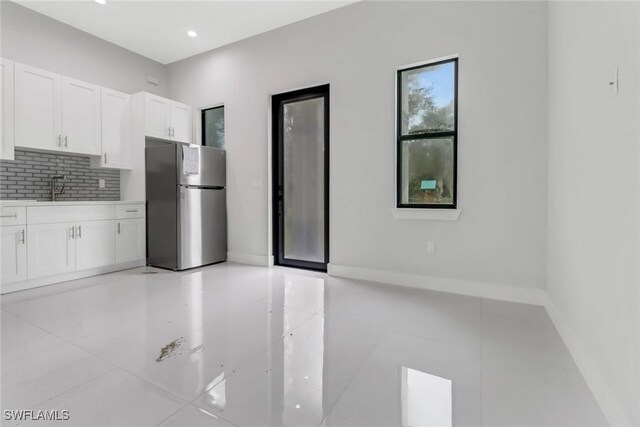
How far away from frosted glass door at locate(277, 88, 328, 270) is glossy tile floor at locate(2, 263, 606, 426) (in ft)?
3.90

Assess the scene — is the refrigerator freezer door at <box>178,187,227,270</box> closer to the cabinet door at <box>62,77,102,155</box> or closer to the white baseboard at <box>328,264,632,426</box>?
the cabinet door at <box>62,77,102,155</box>

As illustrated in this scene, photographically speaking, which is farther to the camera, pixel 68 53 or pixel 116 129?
pixel 116 129

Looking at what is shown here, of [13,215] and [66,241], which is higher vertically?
[13,215]

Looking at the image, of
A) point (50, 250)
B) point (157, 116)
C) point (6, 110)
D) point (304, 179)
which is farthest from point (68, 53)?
point (304, 179)

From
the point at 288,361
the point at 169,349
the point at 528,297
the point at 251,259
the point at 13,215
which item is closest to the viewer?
the point at 288,361

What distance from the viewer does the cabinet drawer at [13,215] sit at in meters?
2.86

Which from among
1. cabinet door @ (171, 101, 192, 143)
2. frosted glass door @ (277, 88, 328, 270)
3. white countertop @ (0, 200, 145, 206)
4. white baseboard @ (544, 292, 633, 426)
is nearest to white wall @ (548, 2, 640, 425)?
white baseboard @ (544, 292, 633, 426)

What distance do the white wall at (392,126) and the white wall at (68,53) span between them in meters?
1.29

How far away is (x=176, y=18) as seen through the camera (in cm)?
376

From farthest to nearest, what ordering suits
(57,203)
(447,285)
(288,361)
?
(57,203) < (447,285) < (288,361)

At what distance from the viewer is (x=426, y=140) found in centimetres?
317

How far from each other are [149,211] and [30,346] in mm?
2541

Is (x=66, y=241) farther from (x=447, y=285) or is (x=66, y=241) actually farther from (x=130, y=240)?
(x=447, y=285)

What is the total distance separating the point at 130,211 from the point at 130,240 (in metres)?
0.39
